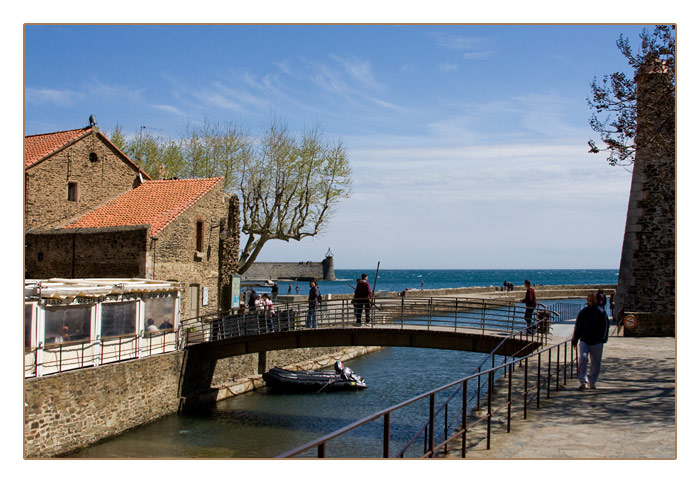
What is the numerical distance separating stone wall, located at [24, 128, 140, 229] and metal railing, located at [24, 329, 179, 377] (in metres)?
7.72

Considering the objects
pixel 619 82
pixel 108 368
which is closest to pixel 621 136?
pixel 619 82

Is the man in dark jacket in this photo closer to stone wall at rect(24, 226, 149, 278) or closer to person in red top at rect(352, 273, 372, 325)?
person in red top at rect(352, 273, 372, 325)

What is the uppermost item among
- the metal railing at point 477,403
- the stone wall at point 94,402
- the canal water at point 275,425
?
the metal railing at point 477,403

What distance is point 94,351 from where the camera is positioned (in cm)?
1897

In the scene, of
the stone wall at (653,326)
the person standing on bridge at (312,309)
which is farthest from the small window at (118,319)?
the stone wall at (653,326)

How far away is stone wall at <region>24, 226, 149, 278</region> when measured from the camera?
24.4 metres

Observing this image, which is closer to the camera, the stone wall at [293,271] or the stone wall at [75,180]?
the stone wall at [75,180]

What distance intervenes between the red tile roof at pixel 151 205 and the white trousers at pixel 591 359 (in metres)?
16.8

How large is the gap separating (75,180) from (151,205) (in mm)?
3445

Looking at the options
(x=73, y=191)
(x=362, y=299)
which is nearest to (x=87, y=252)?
(x=73, y=191)

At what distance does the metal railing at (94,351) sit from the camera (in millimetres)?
16922

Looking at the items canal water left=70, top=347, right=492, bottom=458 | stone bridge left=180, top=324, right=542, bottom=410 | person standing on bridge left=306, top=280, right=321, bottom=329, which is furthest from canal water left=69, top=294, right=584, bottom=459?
person standing on bridge left=306, top=280, right=321, bottom=329

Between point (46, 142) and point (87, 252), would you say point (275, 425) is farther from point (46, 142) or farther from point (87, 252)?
point (46, 142)

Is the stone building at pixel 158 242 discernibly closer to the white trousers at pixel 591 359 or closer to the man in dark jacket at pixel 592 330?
the white trousers at pixel 591 359
